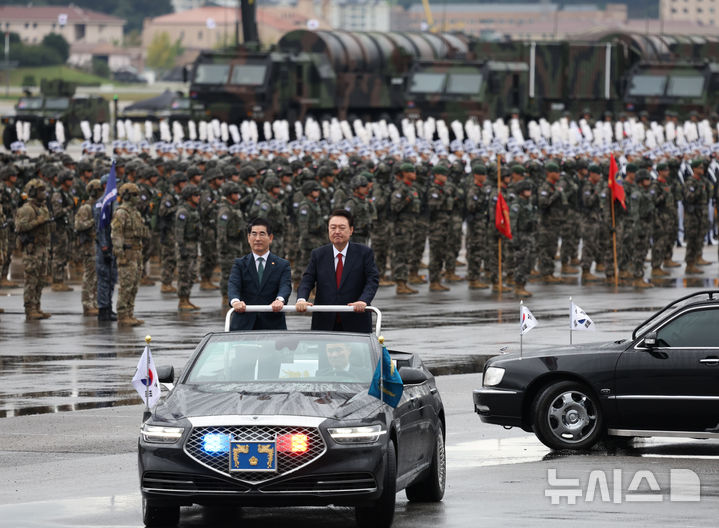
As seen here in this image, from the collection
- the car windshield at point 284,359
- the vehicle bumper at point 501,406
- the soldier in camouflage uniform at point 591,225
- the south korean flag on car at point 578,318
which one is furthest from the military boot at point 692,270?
the car windshield at point 284,359

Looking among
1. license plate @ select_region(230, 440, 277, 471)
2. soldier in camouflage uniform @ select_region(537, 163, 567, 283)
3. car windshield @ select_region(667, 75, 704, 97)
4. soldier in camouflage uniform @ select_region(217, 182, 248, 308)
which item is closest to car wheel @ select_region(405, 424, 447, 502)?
license plate @ select_region(230, 440, 277, 471)

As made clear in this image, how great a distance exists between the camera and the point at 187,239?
2525cm

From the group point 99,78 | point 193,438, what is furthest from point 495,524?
point 99,78

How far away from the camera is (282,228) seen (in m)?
26.4

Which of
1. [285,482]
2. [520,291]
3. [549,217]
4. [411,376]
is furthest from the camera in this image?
[549,217]

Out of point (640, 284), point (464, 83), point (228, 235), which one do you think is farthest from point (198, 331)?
point (464, 83)

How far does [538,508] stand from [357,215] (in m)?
16.2

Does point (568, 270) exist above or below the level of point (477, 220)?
below

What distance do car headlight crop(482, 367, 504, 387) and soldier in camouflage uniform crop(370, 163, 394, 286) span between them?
1517 centimetres

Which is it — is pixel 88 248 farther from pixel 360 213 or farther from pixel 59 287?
pixel 360 213

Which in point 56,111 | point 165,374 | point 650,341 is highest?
point 165,374

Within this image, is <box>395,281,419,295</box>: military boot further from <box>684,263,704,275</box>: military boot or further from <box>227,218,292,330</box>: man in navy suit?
<box>227,218,292,330</box>: man in navy suit

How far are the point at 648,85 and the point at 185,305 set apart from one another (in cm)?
3420

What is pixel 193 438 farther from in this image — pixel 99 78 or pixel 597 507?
pixel 99 78
